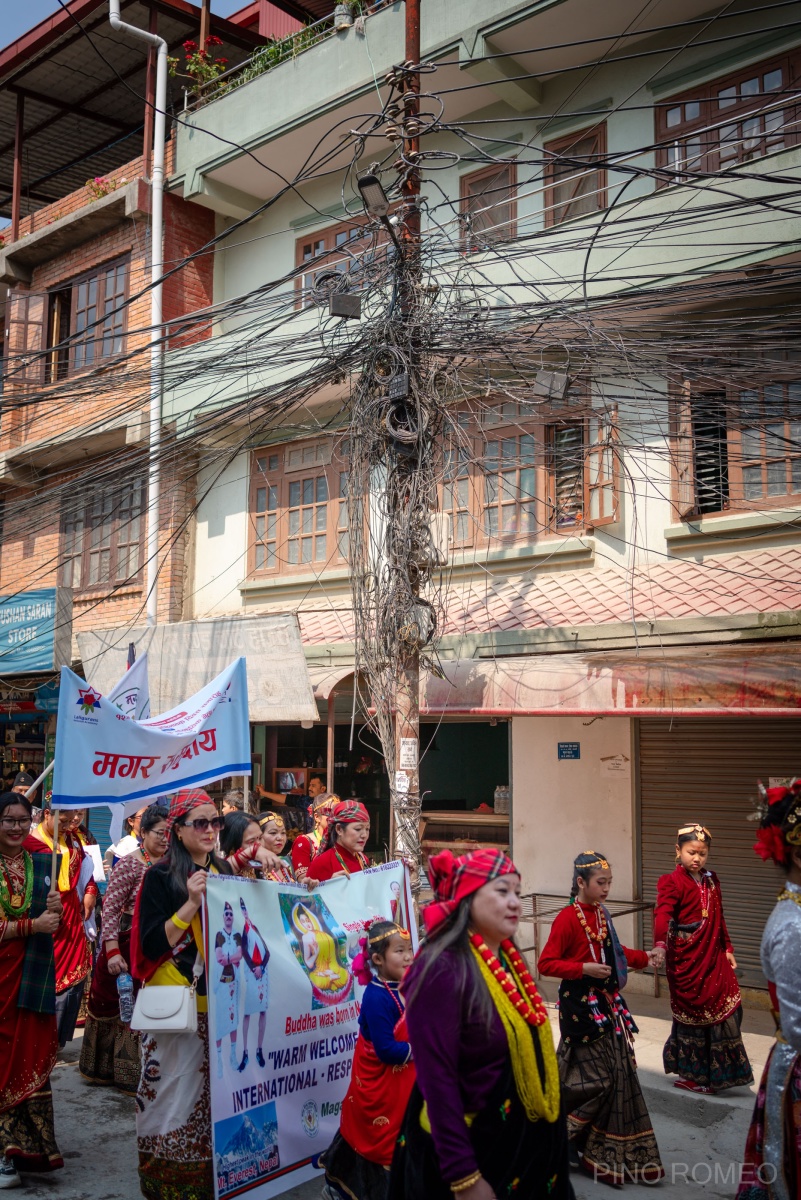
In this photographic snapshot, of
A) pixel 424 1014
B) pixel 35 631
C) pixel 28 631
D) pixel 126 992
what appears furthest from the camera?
pixel 28 631

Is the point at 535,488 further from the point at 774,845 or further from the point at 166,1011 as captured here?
the point at 166,1011

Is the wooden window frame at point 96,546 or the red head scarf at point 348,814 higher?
the wooden window frame at point 96,546

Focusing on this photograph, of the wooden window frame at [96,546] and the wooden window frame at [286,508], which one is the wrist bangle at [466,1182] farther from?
the wooden window frame at [96,546]

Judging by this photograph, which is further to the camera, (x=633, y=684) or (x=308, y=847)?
(x=633, y=684)

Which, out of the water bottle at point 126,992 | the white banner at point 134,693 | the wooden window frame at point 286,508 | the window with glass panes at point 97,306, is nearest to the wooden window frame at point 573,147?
the wooden window frame at point 286,508

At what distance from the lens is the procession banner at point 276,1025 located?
467 cm

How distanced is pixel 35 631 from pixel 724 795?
9341mm

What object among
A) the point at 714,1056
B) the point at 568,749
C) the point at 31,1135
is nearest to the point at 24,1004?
the point at 31,1135

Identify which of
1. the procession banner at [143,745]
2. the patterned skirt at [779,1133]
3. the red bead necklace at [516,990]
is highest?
the procession banner at [143,745]

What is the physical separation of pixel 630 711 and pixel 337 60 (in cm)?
922

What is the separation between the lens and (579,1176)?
18.1ft

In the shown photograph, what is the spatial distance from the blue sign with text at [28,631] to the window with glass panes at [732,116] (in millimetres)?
9478

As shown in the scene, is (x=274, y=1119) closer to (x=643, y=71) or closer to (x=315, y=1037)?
(x=315, y=1037)

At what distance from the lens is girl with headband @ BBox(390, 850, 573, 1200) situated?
2.98m
